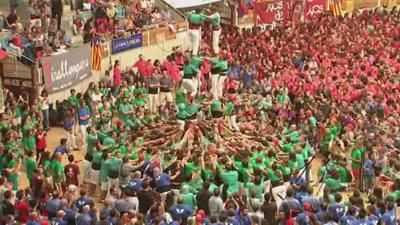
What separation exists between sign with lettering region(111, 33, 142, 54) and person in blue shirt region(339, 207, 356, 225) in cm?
A: 1400

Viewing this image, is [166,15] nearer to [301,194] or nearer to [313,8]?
[313,8]

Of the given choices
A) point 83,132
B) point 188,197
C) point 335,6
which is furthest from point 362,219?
point 335,6

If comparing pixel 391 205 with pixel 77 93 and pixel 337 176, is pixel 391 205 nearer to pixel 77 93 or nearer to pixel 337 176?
pixel 337 176

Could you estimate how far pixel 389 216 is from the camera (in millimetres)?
16547

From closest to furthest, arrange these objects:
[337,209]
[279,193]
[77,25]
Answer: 1. [337,209]
2. [279,193]
3. [77,25]

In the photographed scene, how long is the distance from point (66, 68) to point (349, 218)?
12133mm

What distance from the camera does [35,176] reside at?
18625mm

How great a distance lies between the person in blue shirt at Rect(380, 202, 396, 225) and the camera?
16.5 meters

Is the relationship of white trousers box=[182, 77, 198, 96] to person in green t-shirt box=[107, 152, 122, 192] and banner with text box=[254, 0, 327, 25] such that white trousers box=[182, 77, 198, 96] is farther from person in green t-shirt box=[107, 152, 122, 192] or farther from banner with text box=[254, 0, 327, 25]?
banner with text box=[254, 0, 327, 25]

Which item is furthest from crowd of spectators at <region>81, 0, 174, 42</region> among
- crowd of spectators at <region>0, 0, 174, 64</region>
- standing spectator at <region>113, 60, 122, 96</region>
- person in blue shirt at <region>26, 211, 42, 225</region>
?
person in blue shirt at <region>26, 211, 42, 225</region>

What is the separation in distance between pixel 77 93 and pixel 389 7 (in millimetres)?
21943

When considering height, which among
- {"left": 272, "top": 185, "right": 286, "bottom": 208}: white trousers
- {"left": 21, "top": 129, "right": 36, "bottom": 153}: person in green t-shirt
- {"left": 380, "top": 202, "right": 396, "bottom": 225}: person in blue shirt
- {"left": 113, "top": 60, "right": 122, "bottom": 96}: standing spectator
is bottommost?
{"left": 272, "top": 185, "right": 286, "bottom": 208}: white trousers

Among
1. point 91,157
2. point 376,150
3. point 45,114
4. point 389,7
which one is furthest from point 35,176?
point 389,7

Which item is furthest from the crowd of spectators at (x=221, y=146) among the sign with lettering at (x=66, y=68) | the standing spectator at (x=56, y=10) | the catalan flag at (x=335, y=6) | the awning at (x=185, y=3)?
the catalan flag at (x=335, y=6)
